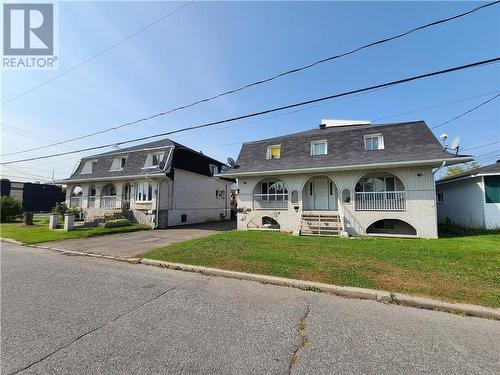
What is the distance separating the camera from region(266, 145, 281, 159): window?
16.8 m

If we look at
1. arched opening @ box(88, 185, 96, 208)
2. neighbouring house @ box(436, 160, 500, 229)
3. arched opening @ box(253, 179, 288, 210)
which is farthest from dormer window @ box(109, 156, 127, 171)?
neighbouring house @ box(436, 160, 500, 229)

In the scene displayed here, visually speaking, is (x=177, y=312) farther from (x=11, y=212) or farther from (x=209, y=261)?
(x=11, y=212)

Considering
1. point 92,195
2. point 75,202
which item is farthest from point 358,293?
point 75,202

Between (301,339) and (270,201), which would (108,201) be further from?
(301,339)

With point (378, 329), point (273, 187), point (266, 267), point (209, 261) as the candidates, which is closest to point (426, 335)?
point (378, 329)

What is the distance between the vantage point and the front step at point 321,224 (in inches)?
500

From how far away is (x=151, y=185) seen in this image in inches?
755

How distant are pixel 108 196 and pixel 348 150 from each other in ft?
68.2

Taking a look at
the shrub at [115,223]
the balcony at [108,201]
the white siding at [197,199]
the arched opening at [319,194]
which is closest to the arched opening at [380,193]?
the arched opening at [319,194]

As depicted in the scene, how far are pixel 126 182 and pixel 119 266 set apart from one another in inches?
624

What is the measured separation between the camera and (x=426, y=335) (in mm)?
3297

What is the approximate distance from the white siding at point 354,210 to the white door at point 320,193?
114 cm

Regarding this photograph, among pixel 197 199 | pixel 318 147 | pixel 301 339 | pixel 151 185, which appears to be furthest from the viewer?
pixel 197 199

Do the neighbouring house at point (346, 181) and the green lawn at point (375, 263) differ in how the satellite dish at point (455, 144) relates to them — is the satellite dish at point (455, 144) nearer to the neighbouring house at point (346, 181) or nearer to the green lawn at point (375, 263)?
the neighbouring house at point (346, 181)
